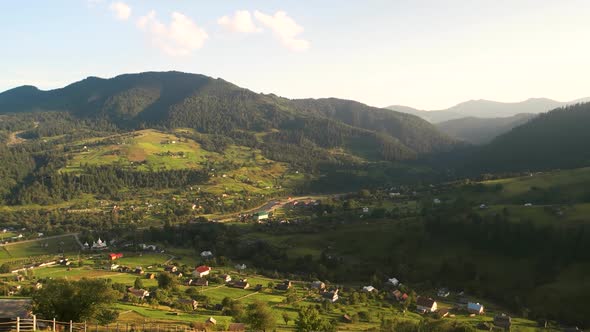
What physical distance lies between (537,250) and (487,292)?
16.5 m

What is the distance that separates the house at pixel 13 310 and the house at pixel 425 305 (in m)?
53.1

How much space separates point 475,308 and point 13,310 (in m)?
61.0

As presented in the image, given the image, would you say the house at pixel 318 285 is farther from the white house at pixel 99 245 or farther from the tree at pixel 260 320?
the white house at pixel 99 245

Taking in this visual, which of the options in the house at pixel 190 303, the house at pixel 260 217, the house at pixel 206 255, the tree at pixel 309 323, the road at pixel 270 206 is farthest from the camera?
the road at pixel 270 206

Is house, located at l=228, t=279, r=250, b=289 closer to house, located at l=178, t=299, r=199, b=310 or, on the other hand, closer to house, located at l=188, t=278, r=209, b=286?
house, located at l=188, t=278, r=209, b=286

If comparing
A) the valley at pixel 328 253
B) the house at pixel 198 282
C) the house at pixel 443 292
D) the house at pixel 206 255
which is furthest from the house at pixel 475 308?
the house at pixel 206 255

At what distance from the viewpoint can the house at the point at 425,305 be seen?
2407 inches

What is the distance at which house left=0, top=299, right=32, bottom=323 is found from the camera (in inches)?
1040

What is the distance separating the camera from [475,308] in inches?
2426

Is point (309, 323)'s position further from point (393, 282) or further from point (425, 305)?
point (393, 282)

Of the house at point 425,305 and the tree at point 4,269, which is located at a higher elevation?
the tree at point 4,269

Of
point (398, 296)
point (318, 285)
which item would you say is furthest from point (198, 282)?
point (398, 296)

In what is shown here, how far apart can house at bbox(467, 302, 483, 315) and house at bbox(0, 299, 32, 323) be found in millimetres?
59597

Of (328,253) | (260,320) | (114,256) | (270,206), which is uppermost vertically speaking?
(260,320)
